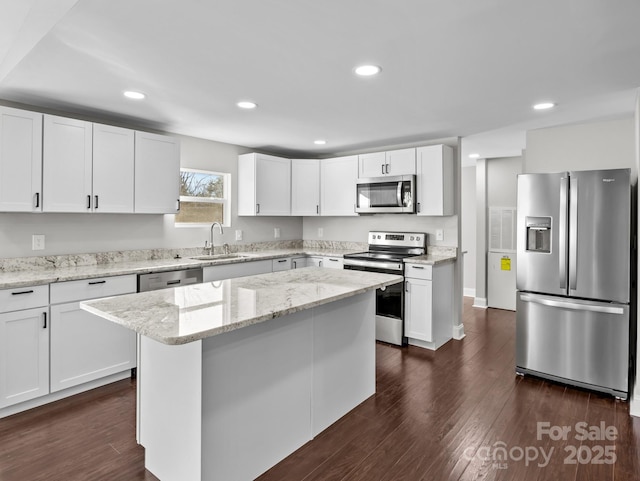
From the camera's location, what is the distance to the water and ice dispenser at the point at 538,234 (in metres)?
3.20

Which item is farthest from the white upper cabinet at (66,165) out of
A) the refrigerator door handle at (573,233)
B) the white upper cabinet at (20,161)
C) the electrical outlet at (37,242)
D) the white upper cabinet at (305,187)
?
the refrigerator door handle at (573,233)

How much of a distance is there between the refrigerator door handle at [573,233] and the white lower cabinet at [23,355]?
13.5ft

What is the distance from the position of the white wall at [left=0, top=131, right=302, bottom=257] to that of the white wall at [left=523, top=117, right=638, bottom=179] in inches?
133

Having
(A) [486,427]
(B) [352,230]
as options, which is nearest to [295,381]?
(A) [486,427]

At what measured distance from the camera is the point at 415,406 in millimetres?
2795

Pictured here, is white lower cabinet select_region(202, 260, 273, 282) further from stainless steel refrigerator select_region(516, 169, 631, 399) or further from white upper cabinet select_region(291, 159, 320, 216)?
stainless steel refrigerator select_region(516, 169, 631, 399)

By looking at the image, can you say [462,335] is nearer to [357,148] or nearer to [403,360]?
[403,360]

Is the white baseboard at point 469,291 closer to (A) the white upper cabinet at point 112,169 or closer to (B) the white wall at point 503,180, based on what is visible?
(B) the white wall at point 503,180

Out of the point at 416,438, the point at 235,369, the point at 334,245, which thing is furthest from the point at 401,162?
the point at 235,369

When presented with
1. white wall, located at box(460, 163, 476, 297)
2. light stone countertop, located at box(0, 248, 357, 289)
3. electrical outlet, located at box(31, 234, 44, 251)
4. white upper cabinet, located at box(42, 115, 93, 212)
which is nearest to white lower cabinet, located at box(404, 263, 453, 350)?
light stone countertop, located at box(0, 248, 357, 289)

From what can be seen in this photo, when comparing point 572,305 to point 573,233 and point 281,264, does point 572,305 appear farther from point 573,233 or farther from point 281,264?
point 281,264

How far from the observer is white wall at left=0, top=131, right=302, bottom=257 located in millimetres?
3129

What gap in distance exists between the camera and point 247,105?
3230 millimetres

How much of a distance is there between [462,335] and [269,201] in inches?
116
